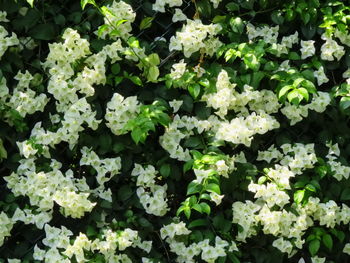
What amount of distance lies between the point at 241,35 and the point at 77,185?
102cm

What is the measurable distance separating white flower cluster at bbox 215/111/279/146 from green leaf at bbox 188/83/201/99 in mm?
168

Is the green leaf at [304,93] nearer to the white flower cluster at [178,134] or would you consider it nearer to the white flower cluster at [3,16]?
the white flower cluster at [178,134]

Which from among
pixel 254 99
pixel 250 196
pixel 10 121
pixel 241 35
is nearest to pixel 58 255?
pixel 10 121

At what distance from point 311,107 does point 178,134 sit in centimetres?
61

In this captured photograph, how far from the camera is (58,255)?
2.64 m

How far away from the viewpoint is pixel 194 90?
274 cm

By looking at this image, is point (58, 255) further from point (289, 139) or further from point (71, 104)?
point (289, 139)

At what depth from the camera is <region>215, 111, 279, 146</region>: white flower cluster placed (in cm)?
266

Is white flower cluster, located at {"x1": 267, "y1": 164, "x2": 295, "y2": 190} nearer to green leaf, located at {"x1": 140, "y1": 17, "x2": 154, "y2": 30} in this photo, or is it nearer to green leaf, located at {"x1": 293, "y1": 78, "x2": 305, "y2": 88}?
green leaf, located at {"x1": 293, "y1": 78, "x2": 305, "y2": 88}

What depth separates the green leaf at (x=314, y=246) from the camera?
2777mm

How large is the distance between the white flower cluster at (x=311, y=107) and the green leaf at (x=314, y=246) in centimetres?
55

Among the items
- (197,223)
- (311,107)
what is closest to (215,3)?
(311,107)

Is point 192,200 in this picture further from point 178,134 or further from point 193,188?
point 178,134

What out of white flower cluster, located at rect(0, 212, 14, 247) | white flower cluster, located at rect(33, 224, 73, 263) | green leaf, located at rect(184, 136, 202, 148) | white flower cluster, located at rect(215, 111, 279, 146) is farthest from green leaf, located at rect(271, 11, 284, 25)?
white flower cluster, located at rect(0, 212, 14, 247)
